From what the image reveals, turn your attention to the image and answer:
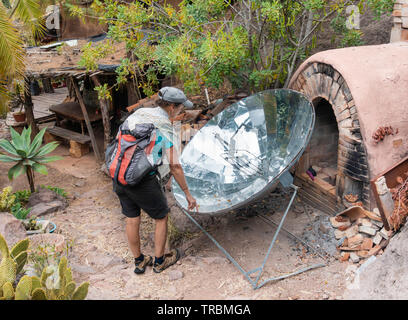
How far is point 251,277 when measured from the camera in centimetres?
423

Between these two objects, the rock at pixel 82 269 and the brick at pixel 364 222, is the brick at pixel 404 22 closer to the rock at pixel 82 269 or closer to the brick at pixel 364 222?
the brick at pixel 364 222

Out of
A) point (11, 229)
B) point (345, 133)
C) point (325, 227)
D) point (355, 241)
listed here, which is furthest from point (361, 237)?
point (11, 229)

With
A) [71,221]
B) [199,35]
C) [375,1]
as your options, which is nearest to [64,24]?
[199,35]

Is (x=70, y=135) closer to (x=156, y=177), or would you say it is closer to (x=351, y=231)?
(x=156, y=177)

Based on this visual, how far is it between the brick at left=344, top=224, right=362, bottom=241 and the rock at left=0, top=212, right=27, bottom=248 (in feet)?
13.0

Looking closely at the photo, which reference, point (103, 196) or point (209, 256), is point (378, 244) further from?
point (103, 196)

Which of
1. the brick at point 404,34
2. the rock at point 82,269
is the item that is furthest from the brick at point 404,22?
the rock at point 82,269

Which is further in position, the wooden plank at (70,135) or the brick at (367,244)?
the wooden plank at (70,135)

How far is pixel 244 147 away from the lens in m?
5.24

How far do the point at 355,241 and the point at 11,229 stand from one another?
13.6 feet

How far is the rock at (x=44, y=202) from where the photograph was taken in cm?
623

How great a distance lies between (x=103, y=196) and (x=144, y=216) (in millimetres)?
1278

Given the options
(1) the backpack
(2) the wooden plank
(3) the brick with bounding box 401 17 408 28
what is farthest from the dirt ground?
(2) the wooden plank

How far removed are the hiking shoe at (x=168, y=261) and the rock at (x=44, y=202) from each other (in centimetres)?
266
